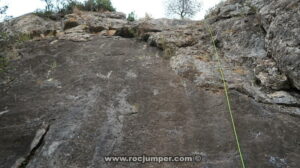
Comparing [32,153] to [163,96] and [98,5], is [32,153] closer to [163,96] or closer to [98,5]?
[163,96]

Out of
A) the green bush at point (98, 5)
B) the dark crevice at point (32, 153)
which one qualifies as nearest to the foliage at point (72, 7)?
the green bush at point (98, 5)

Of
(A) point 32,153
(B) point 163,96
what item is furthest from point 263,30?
(A) point 32,153

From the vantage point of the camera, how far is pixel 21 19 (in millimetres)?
9094

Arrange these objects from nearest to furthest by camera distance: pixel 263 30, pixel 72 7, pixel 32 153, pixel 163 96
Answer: pixel 32 153 → pixel 163 96 → pixel 263 30 → pixel 72 7

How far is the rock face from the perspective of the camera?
370cm

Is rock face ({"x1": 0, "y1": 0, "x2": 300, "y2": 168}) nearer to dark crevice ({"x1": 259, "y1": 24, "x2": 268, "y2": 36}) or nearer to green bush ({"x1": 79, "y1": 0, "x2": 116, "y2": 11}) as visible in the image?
dark crevice ({"x1": 259, "y1": 24, "x2": 268, "y2": 36})

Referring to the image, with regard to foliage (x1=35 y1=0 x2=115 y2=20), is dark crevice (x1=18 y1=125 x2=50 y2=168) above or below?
below

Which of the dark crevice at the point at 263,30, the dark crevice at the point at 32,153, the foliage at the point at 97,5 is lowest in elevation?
the dark crevice at the point at 32,153

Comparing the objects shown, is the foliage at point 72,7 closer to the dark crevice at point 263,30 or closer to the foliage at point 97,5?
the foliage at point 97,5

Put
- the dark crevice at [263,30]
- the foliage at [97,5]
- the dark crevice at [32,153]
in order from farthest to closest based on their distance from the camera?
1. the foliage at [97,5]
2. the dark crevice at [263,30]
3. the dark crevice at [32,153]

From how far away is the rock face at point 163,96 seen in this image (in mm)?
3695

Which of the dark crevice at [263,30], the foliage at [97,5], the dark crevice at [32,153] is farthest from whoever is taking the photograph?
the foliage at [97,5]

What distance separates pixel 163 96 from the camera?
4.77 meters

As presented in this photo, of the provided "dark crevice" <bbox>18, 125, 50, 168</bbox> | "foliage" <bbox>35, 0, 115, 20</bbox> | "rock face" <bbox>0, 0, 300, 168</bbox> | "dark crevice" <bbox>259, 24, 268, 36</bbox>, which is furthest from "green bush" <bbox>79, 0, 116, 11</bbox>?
"dark crevice" <bbox>18, 125, 50, 168</bbox>
